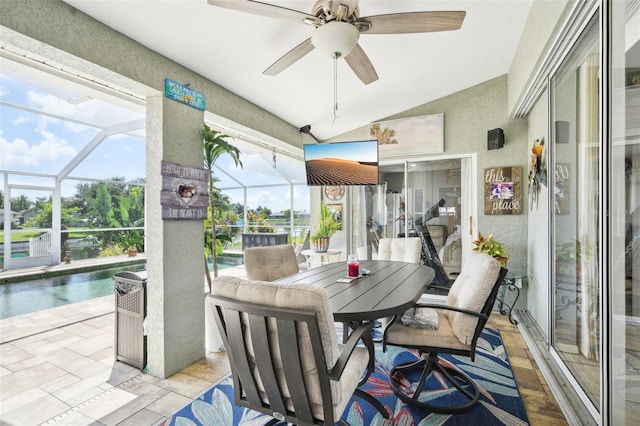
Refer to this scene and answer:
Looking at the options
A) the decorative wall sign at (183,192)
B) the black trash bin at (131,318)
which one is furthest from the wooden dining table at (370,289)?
the black trash bin at (131,318)

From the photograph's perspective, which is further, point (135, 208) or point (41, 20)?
point (135, 208)

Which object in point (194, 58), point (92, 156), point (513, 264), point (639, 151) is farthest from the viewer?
point (92, 156)

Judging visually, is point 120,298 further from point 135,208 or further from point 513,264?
point 135,208

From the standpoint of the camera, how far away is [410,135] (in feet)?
15.1

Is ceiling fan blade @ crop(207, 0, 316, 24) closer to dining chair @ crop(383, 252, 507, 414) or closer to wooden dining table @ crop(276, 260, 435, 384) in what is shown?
wooden dining table @ crop(276, 260, 435, 384)

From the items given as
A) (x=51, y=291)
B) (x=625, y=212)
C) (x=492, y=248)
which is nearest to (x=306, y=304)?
(x=625, y=212)

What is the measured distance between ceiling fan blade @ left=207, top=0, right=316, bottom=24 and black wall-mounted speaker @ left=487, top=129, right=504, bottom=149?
3.28 m

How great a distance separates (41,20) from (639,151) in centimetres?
305

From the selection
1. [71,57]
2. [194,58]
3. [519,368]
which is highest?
[194,58]

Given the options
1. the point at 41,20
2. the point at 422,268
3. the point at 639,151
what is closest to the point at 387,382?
the point at 422,268

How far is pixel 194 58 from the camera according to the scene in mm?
2512

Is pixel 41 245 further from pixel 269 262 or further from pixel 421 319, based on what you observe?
pixel 421 319

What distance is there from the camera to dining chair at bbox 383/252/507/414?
1.87 meters

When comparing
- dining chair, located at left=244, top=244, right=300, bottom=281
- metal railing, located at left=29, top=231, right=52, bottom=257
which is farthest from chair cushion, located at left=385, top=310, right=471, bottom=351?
metal railing, located at left=29, top=231, right=52, bottom=257
